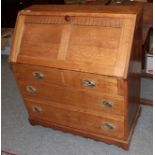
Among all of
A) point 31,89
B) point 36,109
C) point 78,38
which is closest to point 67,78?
point 78,38

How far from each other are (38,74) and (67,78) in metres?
0.24

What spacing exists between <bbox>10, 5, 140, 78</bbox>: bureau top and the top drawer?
0.04m

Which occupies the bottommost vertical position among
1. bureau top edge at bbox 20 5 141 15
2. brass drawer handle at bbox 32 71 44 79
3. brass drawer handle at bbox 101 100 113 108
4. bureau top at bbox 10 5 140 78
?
brass drawer handle at bbox 101 100 113 108

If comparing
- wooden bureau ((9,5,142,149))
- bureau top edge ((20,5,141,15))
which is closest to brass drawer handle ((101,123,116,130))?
wooden bureau ((9,5,142,149))

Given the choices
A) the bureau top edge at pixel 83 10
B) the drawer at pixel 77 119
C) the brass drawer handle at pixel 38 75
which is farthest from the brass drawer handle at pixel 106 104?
the bureau top edge at pixel 83 10

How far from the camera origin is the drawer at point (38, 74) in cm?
165

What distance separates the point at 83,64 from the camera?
152 centimetres

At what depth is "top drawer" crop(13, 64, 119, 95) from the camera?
1.50 m

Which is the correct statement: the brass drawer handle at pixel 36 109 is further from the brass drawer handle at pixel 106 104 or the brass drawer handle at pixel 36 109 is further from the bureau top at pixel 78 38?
the brass drawer handle at pixel 106 104

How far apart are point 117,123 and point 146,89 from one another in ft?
2.74

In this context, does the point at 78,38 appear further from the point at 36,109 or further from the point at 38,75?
the point at 36,109

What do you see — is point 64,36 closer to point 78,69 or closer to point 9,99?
point 78,69

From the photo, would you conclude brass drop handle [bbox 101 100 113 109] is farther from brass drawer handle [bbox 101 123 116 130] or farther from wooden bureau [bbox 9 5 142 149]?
brass drawer handle [bbox 101 123 116 130]

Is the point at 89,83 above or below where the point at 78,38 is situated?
below
